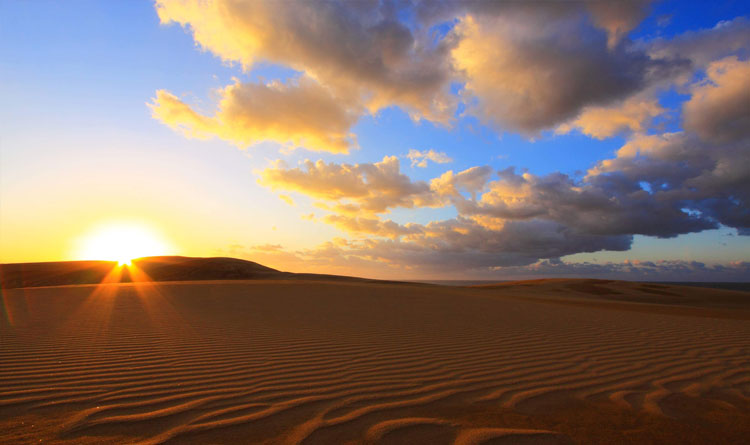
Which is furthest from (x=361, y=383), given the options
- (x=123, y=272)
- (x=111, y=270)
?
(x=111, y=270)

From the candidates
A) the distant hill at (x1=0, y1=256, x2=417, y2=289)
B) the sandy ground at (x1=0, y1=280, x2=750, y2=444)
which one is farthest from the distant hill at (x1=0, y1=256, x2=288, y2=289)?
the sandy ground at (x1=0, y1=280, x2=750, y2=444)

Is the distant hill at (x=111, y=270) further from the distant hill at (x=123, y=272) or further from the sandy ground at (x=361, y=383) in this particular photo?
the sandy ground at (x=361, y=383)

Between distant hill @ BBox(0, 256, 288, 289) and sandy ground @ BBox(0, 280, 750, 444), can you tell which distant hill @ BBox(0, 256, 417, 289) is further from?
sandy ground @ BBox(0, 280, 750, 444)

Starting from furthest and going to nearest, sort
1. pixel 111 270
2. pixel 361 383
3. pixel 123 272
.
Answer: pixel 111 270 → pixel 123 272 → pixel 361 383

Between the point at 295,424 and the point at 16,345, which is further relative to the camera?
the point at 16,345

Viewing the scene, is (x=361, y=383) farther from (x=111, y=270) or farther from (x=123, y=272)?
(x=111, y=270)

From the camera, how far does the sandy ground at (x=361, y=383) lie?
2.85 m

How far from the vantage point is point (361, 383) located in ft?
13.1

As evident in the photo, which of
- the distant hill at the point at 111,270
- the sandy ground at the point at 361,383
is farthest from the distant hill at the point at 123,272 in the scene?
the sandy ground at the point at 361,383

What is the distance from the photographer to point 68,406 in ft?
10.5

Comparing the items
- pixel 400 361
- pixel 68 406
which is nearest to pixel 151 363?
pixel 68 406

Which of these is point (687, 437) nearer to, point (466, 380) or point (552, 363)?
point (466, 380)

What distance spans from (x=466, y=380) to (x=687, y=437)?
1906mm

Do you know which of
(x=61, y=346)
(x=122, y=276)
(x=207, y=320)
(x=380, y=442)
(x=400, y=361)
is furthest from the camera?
(x=122, y=276)
